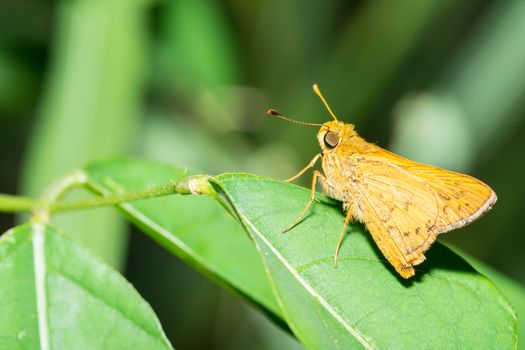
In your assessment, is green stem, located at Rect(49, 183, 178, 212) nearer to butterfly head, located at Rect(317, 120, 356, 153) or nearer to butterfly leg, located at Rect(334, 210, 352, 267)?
butterfly leg, located at Rect(334, 210, 352, 267)

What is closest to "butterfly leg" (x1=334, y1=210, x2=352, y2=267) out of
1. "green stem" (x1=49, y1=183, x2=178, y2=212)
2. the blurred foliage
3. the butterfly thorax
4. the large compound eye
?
the butterfly thorax

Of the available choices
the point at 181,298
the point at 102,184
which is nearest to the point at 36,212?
the point at 102,184

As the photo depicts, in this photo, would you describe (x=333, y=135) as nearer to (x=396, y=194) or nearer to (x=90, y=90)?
(x=396, y=194)

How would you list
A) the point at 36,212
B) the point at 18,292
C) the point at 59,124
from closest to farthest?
the point at 18,292 < the point at 36,212 < the point at 59,124

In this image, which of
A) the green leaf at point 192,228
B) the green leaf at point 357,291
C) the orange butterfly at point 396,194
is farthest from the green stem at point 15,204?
the orange butterfly at point 396,194

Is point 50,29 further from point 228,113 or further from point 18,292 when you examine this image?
point 18,292

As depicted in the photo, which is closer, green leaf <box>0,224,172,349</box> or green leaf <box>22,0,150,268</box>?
Answer: green leaf <box>0,224,172,349</box>

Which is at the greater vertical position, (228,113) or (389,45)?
(389,45)
